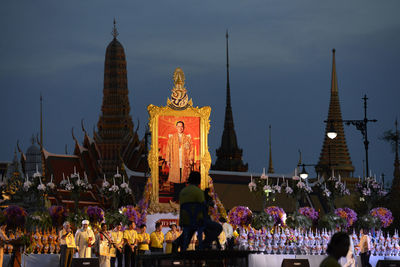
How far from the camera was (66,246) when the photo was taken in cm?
2372

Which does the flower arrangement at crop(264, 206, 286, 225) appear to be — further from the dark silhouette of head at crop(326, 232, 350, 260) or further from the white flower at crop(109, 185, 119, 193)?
the dark silhouette of head at crop(326, 232, 350, 260)

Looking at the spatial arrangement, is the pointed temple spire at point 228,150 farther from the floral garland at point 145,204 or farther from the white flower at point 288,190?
the white flower at point 288,190

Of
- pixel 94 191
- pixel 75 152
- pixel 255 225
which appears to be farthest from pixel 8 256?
pixel 75 152

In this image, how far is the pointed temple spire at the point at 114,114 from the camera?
5738cm

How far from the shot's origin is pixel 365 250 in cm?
2422

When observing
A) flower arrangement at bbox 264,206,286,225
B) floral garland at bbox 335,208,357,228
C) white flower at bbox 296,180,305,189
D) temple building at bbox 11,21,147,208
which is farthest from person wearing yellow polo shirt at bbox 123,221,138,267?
temple building at bbox 11,21,147,208

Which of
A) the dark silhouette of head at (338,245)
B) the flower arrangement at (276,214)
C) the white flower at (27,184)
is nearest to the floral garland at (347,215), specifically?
the flower arrangement at (276,214)

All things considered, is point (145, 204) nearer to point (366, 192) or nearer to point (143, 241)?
point (143, 241)

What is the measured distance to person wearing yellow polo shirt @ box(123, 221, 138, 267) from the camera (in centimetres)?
2403

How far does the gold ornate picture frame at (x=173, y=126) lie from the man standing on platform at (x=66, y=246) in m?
7.66

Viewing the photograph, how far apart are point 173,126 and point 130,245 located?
336 inches

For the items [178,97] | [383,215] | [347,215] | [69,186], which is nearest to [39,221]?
[69,186]

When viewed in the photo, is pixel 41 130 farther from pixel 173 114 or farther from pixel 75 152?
pixel 173 114

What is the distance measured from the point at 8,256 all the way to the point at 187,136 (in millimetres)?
9659
